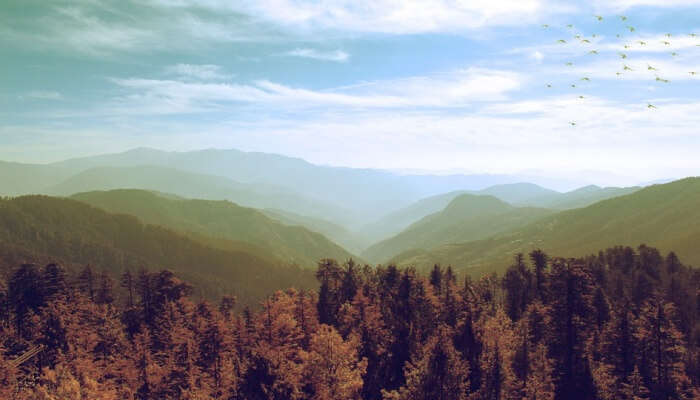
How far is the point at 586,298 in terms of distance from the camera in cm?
6147

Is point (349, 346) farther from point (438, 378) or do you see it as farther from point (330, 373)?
point (438, 378)

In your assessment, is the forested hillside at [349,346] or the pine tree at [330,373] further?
the forested hillside at [349,346]

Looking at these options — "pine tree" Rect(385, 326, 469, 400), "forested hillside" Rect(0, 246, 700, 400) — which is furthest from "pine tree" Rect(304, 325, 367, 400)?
"pine tree" Rect(385, 326, 469, 400)

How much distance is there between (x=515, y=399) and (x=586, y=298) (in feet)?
76.3

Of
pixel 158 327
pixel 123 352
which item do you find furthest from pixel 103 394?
pixel 158 327

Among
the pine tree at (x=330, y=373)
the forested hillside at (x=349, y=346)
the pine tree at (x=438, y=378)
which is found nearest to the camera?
the pine tree at (x=438, y=378)

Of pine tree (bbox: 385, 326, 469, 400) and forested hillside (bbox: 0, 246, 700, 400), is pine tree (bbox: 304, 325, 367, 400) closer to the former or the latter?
forested hillside (bbox: 0, 246, 700, 400)

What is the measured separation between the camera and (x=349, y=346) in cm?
5094

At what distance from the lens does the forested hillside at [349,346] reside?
45000 millimetres

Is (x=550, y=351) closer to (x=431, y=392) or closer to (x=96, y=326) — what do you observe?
(x=431, y=392)

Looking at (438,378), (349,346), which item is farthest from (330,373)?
(438,378)

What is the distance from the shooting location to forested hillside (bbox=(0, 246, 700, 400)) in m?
45.0

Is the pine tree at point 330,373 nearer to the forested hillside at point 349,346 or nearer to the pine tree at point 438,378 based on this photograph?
the forested hillside at point 349,346

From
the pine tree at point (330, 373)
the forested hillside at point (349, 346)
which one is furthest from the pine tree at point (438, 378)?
the pine tree at point (330, 373)
